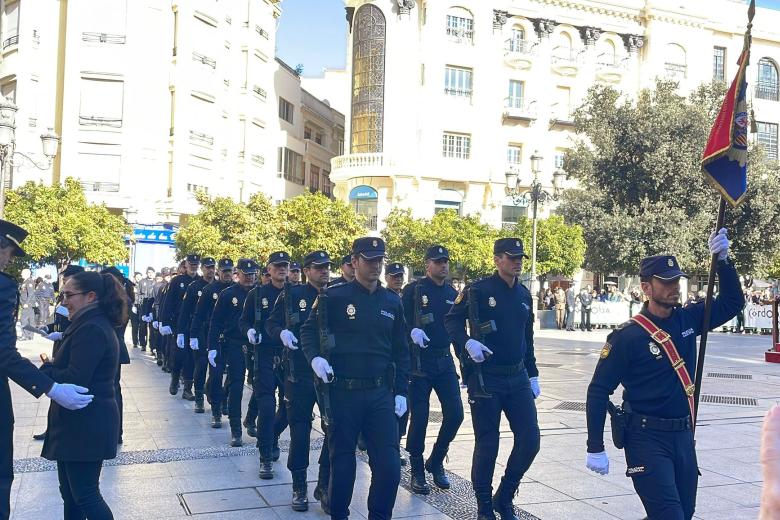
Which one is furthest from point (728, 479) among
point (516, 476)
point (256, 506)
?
point (256, 506)

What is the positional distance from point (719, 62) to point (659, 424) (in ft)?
186

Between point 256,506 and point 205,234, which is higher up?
point 205,234

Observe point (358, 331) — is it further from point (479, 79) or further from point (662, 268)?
point (479, 79)

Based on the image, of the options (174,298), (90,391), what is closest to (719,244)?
(90,391)

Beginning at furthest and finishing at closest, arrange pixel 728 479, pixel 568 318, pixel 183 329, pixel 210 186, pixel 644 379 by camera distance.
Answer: pixel 210 186, pixel 568 318, pixel 183 329, pixel 728 479, pixel 644 379

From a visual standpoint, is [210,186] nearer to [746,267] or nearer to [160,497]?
[746,267]

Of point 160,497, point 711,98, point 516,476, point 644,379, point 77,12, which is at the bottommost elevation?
point 160,497

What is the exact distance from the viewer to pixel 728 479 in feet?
24.5

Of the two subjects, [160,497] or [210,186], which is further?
[210,186]

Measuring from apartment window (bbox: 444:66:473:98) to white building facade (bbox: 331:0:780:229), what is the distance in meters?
0.06

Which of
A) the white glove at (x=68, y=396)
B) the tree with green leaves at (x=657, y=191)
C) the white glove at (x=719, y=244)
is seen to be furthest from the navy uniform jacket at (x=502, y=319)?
the tree with green leaves at (x=657, y=191)

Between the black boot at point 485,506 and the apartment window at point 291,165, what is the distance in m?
46.1

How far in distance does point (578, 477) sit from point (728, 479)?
138 centimetres

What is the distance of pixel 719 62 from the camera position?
55.2 m
